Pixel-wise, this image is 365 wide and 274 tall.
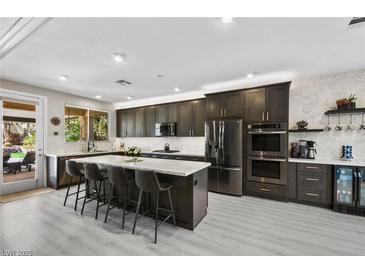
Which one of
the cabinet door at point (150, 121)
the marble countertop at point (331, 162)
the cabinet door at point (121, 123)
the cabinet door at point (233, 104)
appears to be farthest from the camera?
the cabinet door at point (121, 123)

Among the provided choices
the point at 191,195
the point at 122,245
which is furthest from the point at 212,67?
the point at 122,245

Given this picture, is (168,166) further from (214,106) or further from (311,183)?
(311,183)

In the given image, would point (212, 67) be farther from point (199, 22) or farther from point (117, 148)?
point (117, 148)

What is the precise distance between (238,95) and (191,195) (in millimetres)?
2645

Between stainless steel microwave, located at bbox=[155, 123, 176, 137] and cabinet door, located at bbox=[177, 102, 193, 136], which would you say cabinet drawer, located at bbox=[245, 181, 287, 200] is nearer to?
cabinet door, located at bbox=[177, 102, 193, 136]

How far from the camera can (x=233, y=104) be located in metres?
3.89

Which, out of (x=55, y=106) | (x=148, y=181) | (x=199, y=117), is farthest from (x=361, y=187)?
(x=55, y=106)

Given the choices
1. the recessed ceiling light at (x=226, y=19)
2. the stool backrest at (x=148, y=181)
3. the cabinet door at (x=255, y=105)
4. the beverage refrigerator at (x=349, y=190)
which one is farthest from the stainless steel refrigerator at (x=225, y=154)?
the recessed ceiling light at (x=226, y=19)

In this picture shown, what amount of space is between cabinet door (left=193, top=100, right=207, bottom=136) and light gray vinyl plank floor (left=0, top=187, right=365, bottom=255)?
84.0 inches

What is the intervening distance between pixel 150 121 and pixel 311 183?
4586mm

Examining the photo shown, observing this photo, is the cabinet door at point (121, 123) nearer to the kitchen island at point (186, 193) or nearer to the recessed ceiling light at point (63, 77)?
the recessed ceiling light at point (63, 77)

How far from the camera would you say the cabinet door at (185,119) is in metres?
4.77

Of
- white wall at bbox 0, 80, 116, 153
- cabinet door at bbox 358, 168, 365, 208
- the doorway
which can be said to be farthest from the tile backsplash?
cabinet door at bbox 358, 168, 365, 208

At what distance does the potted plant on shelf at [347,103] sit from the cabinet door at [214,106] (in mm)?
2311
